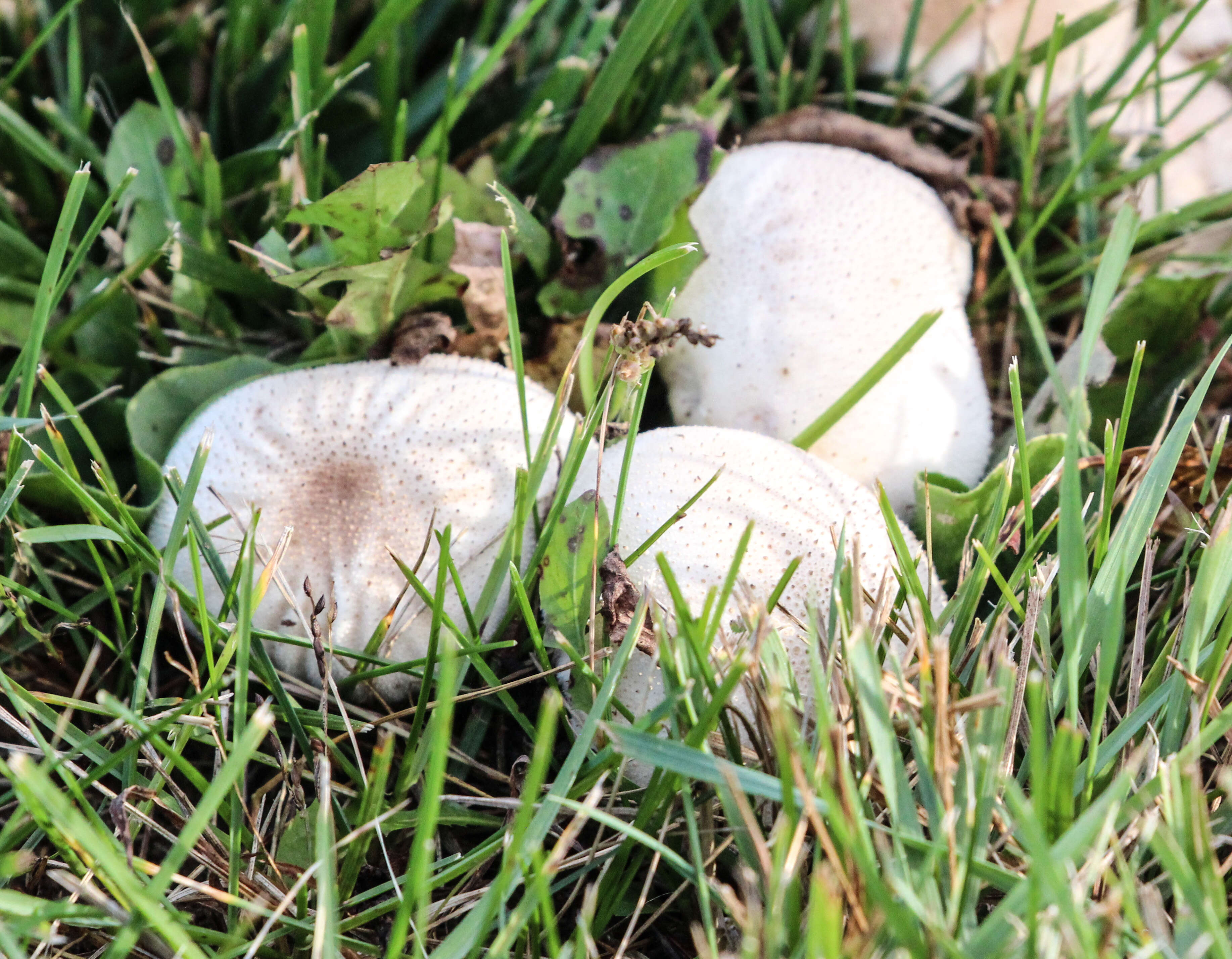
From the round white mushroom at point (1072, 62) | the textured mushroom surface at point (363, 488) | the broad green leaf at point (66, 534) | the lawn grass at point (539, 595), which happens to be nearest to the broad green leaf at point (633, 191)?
the lawn grass at point (539, 595)

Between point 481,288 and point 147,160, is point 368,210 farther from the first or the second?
point 147,160

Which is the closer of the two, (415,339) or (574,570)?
(574,570)

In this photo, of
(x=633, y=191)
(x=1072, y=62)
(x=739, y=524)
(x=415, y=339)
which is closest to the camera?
(x=739, y=524)

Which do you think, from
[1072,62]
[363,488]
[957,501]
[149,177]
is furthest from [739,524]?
[1072,62]

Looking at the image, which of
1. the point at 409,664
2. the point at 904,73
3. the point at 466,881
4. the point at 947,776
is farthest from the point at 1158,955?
the point at 904,73

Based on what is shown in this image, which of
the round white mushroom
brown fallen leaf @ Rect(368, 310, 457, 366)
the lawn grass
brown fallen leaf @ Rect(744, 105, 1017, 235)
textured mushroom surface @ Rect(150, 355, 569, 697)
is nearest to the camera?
the lawn grass

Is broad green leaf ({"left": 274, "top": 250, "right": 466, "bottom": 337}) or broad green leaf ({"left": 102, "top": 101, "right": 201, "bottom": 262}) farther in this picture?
broad green leaf ({"left": 102, "top": 101, "right": 201, "bottom": 262})

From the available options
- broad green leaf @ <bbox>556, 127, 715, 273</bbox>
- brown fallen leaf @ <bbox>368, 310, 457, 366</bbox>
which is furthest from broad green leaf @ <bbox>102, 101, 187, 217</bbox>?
broad green leaf @ <bbox>556, 127, 715, 273</bbox>

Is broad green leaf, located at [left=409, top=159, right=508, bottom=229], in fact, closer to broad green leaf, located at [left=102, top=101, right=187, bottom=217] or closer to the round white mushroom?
broad green leaf, located at [left=102, top=101, right=187, bottom=217]
